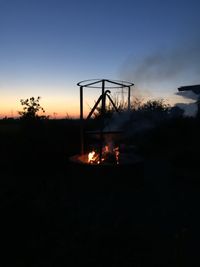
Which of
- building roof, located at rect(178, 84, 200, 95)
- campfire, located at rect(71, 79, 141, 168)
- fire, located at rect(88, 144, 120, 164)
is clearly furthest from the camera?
building roof, located at rect(178, 84, 200, 95)

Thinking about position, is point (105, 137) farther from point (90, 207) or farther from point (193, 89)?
point (193, 89)

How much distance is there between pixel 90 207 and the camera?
716 cm

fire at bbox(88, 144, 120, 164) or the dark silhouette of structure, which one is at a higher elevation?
the dark silhouette of structure

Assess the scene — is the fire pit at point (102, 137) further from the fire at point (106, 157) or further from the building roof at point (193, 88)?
the building roof at point (193, 88)

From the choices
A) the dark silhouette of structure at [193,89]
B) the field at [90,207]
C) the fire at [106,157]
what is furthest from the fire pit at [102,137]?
the dark silhouette of structure at [193,89]

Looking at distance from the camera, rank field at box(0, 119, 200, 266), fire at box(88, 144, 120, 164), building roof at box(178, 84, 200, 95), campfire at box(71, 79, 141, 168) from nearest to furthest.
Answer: field at box(0, 119, 200, 266) < campfire at box(71, 79, 141, 168) < fire at box(88, 144, 120, 164) < building roof at box(178, 84, 200, 95)

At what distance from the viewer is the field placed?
487cm

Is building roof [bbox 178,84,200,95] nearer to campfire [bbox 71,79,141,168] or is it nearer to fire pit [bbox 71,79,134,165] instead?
campfire [bbox 71,79,141,168]

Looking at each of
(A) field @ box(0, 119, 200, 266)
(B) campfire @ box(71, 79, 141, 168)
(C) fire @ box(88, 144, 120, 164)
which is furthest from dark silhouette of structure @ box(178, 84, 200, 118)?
(C) fire @ box(88, 144, 120, 164)

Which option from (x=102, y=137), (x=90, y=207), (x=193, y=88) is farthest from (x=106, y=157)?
(x=193, y=88)

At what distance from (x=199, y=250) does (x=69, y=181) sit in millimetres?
5037

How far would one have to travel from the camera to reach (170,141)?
14633 millimetres

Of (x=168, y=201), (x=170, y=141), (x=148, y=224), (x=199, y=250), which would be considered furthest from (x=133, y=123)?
(x=199, y=250)

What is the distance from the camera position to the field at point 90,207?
16.0 feet
